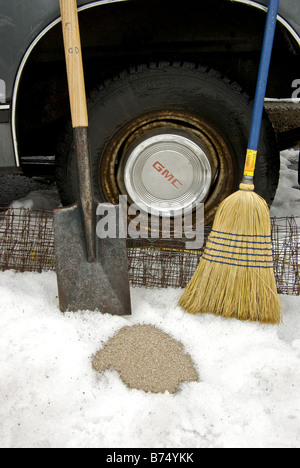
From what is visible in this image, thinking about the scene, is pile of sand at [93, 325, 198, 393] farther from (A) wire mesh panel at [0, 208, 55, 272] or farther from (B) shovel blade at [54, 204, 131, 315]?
(A) wire mesh panel at [0, 208, 55, 272]

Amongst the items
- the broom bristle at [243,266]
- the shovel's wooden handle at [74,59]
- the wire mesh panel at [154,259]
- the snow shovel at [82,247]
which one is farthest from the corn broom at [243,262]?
the shovel's wooden handle at [74,59]

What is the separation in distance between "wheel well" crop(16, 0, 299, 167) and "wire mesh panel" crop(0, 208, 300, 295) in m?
0.46

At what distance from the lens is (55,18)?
1517mm

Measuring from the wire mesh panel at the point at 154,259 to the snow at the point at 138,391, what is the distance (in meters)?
0.17

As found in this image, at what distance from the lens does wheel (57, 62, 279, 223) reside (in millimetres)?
1677

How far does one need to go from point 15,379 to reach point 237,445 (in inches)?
25.4

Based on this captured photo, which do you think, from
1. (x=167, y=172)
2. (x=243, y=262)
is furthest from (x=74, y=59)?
(x=243, y=262)

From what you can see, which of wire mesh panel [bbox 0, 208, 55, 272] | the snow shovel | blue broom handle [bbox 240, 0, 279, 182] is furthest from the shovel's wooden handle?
blue broom handle [bbox 240, 0, 279, 182]

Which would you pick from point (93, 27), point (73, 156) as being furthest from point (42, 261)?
point (93, 27)

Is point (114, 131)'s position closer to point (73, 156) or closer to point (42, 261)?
point (73, 156)

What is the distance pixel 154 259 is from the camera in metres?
1.72

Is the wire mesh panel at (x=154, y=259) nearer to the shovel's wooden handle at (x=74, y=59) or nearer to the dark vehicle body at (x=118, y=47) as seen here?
the dark vehicle body at (x=118, y=47)

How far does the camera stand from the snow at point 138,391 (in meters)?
0.99

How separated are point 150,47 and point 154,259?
1019 millimetres
